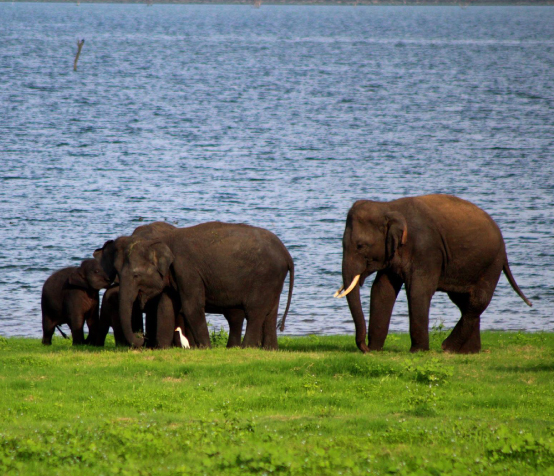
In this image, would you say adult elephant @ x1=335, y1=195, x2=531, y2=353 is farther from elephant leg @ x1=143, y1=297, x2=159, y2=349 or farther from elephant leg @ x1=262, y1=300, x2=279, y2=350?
elephant leg @ x1=143, y1=297, x2=159, y2=349

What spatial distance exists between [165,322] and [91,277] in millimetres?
1691

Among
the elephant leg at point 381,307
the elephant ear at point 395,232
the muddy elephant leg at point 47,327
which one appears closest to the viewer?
the elephant ear at point 395,232

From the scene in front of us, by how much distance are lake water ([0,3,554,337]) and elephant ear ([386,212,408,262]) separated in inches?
192

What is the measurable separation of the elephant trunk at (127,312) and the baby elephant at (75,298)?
45.0 inches

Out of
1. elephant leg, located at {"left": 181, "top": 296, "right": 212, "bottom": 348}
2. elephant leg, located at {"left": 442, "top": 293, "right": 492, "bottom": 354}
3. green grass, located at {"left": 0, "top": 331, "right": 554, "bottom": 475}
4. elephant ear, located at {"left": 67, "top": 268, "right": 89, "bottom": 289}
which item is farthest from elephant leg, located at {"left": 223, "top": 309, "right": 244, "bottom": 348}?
elephant leg, located at {"left": 442, "top": 293, "right": 492, "bottom": 354}

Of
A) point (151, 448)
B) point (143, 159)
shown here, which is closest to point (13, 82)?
point (143, 159)

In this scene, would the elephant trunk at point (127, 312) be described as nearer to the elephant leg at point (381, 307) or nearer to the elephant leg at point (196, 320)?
the elephant leg at point (196, 320)

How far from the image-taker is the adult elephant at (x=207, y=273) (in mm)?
16578

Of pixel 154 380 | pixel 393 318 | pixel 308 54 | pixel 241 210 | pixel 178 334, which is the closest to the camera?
pixel 154 380

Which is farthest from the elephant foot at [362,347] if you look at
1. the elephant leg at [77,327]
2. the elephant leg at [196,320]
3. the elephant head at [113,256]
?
the elephant leg at [77,327]

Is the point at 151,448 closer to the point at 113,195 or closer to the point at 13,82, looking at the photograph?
the point at 113,195

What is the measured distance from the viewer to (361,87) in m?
92.1

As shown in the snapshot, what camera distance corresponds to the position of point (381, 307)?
16.9 m

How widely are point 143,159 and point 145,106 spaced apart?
1032 inches
